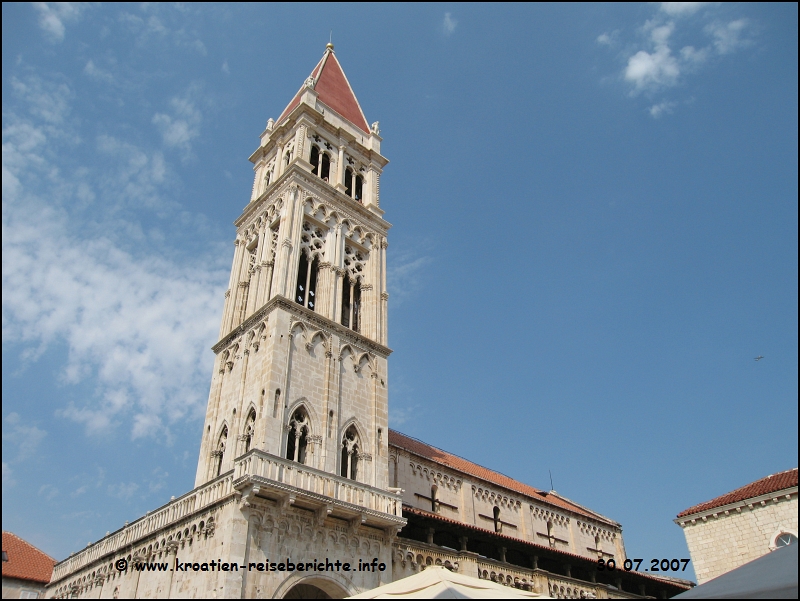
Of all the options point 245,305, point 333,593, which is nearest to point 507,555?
point 333,593

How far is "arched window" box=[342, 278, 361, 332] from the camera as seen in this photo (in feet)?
84.7

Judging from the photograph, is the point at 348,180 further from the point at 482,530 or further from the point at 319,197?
the point at 482,530

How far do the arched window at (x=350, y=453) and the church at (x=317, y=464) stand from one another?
54mm

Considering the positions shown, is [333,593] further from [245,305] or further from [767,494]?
[767,494]

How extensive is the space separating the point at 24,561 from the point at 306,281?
56.3 ft

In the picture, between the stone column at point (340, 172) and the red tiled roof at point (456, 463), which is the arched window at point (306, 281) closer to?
the stone column at point (340, 172)

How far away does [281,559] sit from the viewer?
17.3m

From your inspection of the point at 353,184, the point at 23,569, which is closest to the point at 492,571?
the point at 353,184

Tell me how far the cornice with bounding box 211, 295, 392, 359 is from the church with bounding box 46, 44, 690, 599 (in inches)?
3.4

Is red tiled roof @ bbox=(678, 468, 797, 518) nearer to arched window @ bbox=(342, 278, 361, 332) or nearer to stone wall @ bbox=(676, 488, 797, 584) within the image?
stone wall @ bbox=(676, 488, 797, 584)

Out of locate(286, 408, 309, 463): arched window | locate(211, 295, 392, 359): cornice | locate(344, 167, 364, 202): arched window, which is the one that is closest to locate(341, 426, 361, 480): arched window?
locate(286, 408, 309, 463): arched window

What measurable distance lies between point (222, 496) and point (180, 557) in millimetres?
2321

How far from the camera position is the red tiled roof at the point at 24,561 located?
25.0 metres

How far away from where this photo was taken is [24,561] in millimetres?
26266
